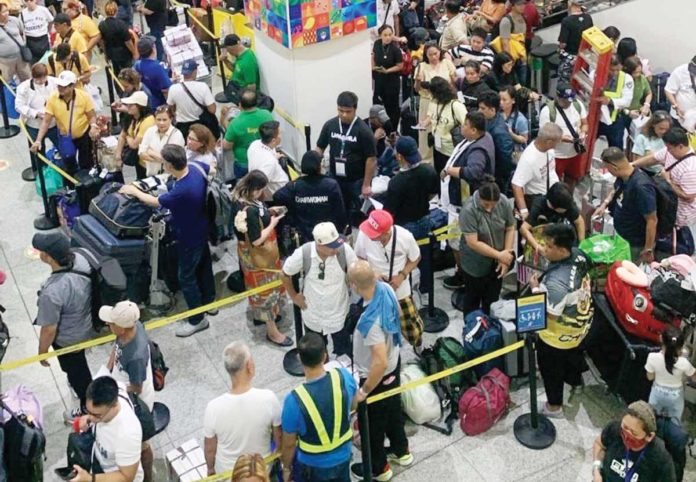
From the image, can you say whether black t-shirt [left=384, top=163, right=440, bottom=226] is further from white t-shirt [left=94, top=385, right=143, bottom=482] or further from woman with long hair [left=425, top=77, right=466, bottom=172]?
white t-shirt [left=94, top=385, right=143, bottom=482]

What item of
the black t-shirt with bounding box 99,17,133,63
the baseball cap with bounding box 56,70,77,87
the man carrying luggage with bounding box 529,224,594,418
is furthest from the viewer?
the black t-shirt with bounding box 99,17,133,63

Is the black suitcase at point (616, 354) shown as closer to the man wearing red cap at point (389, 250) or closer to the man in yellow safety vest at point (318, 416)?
the man wearing red cap at point (389, 250)

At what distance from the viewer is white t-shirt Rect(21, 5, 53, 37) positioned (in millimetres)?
12250

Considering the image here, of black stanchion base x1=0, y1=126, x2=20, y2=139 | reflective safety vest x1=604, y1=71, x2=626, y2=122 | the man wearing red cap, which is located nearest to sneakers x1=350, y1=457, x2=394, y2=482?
the man wearing red cap

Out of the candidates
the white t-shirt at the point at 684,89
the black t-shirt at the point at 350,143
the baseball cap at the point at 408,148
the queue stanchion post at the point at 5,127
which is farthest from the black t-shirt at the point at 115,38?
the white t-shirt at the point at 684,89

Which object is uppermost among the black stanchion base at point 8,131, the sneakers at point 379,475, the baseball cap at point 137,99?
the baseball cap at point 137,99

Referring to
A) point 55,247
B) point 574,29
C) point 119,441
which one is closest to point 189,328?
point 55,247

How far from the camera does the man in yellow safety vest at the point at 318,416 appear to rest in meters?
5.30

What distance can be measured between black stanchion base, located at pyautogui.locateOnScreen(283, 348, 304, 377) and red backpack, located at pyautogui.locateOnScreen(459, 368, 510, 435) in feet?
4.62

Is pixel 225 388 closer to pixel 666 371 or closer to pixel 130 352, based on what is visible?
pixel 130 352

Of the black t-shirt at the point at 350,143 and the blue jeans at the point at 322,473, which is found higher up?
the black t-shirt at the point at 350,143

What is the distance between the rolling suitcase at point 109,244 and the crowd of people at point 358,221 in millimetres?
410

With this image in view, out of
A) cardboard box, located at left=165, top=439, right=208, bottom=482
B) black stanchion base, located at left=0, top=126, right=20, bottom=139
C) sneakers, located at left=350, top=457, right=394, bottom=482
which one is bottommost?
black stanchion base, located at left=0, top=126, right=20, bottom=139

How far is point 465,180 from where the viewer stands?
8.17 meters
